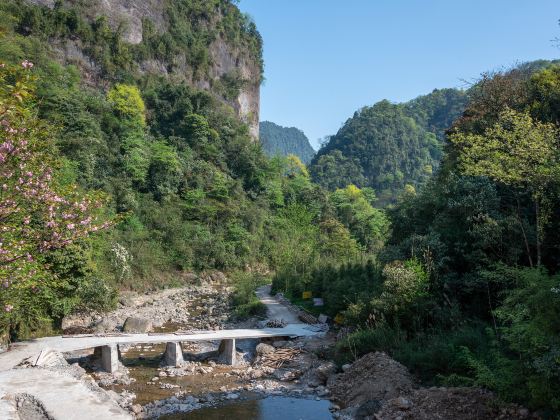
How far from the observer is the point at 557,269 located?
11297mm

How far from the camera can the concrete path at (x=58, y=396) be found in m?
7.43

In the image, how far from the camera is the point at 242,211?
124 ft

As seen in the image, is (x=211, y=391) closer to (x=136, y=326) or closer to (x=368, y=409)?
(x=368, y=409)

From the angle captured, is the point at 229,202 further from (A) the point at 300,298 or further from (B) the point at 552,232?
(B) the point at 552,232

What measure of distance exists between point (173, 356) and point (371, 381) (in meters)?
5.81

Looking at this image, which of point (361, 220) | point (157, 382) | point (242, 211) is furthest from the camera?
point (361, 220)

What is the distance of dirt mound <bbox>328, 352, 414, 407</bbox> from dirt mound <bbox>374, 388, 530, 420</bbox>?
65cm

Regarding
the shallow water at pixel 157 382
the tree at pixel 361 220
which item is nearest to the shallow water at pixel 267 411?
the shallow water at pixel 157 382


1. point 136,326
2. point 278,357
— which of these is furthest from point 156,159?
point 278,357

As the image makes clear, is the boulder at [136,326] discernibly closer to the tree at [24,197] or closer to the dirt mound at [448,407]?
the tree at [24,197]

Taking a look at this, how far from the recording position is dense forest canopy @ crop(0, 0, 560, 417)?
6.37 meters

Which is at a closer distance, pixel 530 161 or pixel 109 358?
pixel 530 161

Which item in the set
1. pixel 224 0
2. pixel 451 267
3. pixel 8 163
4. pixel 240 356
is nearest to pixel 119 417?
pixel 8 163

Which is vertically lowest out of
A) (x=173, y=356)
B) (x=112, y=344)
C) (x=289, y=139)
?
(x=173, y=356)
